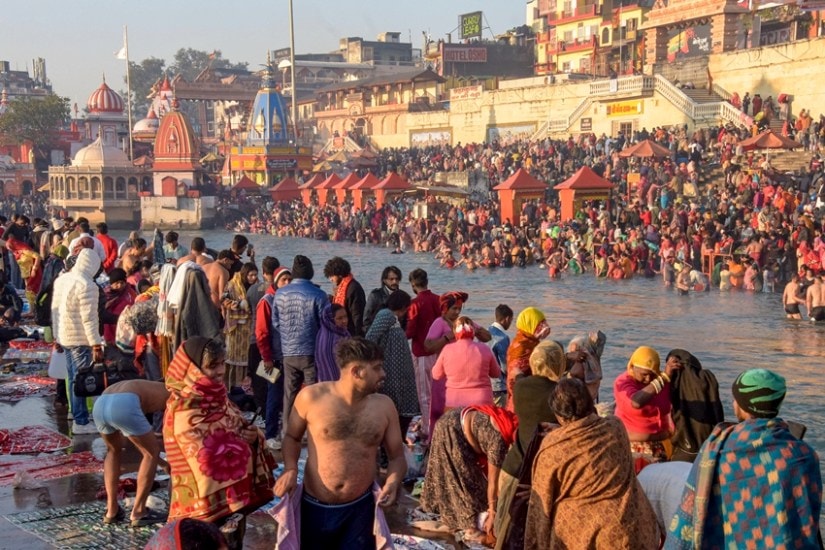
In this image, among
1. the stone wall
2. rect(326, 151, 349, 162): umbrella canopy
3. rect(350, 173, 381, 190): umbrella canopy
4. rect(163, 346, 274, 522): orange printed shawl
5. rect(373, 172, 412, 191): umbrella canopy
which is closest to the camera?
rect(163, 346, 274, 522): orange printed shawl

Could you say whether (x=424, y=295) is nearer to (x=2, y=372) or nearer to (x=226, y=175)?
(x=2, y=372)

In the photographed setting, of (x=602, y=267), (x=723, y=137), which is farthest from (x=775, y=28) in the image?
(x=602, y=267)

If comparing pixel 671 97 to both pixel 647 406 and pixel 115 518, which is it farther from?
pixel 115 518

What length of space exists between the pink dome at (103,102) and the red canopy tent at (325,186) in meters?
29.0

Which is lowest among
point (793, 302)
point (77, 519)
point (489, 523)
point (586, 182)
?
point (793, 302)

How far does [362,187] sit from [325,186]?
3.73 meters

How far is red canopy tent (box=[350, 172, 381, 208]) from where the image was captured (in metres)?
35.8

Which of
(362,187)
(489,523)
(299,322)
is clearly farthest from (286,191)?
(489,523)

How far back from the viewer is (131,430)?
203 inches

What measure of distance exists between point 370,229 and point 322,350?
92.3ft

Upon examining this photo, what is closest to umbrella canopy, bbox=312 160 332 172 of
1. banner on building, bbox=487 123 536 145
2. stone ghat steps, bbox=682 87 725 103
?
banner on building, bbox=487 123 536 145

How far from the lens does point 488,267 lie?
2480 centimetres

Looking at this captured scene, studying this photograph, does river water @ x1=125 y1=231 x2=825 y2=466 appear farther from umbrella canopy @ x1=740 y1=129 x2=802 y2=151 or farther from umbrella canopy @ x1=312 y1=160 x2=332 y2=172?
umbrella canopy @ x1=312 y1=160 x2=332 y2=172

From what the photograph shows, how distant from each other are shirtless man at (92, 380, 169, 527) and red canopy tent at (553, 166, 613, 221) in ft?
67.7
